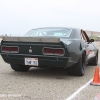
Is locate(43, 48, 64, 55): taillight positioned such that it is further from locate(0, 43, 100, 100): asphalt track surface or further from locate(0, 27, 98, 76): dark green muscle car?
locate(0, 43, 100, 100): asphalt track surface

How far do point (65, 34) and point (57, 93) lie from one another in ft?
7.87

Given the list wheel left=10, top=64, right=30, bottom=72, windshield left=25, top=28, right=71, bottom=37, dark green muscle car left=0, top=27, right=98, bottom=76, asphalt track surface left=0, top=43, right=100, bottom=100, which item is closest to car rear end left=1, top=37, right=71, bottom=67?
dark green muscle car left=0, top=27, right=98, bottom=76

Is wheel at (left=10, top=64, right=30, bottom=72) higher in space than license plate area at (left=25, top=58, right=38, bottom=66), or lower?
lower

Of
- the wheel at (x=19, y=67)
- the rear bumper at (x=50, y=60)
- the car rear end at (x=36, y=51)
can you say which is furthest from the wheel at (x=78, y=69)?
the wheel at (x=19, y=67)

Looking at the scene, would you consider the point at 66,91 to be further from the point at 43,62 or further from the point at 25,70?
the point at 25,70

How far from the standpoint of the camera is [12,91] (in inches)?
178

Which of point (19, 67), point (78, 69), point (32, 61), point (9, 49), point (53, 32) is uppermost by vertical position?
point (53, 32)

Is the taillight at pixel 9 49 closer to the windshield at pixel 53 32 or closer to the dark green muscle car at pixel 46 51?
the dark green muscle car at pixel 46 51

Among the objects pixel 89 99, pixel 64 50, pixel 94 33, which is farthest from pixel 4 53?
pixel 94 33

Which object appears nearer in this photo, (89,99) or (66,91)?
(89,99)

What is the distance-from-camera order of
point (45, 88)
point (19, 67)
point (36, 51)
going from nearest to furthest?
point (45, 88) < point (36, 51) < point (19, 67)

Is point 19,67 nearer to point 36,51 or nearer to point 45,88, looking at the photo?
point 36,51

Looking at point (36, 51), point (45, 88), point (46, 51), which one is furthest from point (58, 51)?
point (45, 88)

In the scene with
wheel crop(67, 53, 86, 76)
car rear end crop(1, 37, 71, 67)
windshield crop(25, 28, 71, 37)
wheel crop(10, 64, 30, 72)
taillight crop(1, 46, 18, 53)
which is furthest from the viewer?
wheel crop(10, 64, 30, 72)
